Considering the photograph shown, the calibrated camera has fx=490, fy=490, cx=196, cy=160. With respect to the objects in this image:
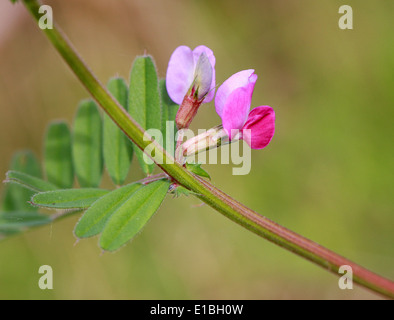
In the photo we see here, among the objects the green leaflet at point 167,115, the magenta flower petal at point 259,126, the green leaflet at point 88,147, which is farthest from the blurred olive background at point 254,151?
the magenta flower petal at point 259,126

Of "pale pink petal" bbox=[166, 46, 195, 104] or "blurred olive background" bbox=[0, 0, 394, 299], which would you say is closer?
"pale pink petal" bbox=[166, 46, 195, 104]

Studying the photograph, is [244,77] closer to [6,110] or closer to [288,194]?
[288,194]

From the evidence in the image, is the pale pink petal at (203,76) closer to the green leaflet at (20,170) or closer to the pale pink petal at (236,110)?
the pale pink petal at (236,110)

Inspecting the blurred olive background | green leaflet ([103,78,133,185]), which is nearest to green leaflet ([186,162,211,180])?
green leaflet ([103,78,133,185])

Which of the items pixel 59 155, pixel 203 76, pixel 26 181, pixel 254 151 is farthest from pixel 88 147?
pixel 254 151

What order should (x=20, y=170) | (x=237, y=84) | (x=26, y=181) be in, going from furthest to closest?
(x=20, y=170) < (x=26, y=181) < (x=237, y=84)

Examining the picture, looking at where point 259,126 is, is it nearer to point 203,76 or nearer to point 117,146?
point 203,76

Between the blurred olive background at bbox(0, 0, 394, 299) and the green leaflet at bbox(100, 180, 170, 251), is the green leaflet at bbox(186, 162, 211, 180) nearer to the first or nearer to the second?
the green leaflet at bbox(100, 180, 170, 251)
